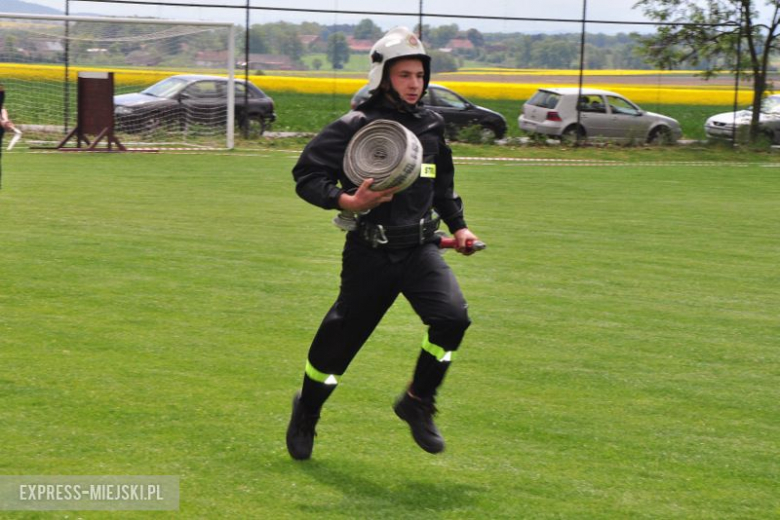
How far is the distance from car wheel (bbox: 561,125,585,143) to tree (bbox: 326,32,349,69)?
6318 mm

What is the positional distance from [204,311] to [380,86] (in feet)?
12.3

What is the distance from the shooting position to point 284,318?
8711 millimetres

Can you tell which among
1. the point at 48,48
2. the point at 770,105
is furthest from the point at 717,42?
the point at 48,48

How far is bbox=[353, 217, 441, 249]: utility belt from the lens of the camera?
5.29 metres

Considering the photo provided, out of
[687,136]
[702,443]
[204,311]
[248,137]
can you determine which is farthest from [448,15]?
[702,443]

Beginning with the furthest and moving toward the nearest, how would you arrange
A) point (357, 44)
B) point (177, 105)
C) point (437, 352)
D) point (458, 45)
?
point (458, 45) → point (357, 44) → point (177, 105) → point (437, 352)

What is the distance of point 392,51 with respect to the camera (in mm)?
5336

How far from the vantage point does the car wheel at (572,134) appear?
29.5m

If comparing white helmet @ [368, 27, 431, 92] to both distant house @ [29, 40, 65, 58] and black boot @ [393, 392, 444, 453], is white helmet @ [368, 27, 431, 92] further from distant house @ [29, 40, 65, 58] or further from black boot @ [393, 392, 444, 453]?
distant house @ [29, 40, 65, 58]

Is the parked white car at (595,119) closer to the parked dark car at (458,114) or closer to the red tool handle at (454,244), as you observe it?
the parked dark car at (458,114)

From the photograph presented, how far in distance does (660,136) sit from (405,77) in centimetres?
2540

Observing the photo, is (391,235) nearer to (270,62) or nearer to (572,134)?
(572,134)

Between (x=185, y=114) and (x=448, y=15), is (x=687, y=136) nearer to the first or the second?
(x=448, y=15)

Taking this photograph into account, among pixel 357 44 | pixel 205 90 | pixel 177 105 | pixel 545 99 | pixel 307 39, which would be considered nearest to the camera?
pixel 177 105
